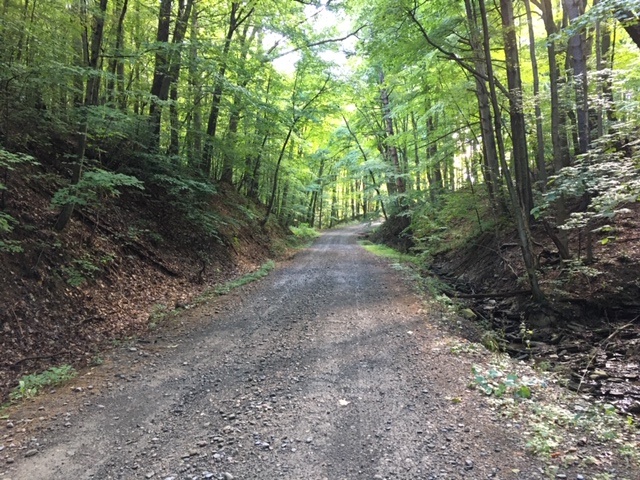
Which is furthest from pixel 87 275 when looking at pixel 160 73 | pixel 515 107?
pixel 515 107

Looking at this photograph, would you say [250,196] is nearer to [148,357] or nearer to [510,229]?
[510,229]

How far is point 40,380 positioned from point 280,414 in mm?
2895

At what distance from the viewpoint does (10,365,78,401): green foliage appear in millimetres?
3918

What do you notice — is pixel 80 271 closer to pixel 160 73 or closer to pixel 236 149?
pixel 160 73

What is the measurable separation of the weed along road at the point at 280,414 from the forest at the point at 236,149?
1369mm

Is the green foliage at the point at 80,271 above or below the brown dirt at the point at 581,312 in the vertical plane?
above

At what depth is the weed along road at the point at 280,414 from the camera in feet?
9.34

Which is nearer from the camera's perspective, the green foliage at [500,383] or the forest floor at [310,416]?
the forest floor at [310,416]

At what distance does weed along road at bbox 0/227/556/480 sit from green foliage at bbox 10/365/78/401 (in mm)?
208

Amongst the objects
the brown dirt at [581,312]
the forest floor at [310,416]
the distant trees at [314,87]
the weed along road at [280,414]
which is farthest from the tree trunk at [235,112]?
the brown dirt at [581,312]

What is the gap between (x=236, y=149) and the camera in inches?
523

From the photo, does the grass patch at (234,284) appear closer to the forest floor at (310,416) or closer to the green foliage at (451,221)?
the forest floor at (310,416)

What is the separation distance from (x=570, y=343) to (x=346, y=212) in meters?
54.1

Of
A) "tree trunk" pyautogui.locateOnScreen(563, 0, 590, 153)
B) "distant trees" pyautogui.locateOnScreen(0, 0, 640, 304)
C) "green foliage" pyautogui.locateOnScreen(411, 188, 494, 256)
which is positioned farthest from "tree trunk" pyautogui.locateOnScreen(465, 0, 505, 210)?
"tree trunk" pyautogui.locateOnScreen(563, 0, 590, 153)
